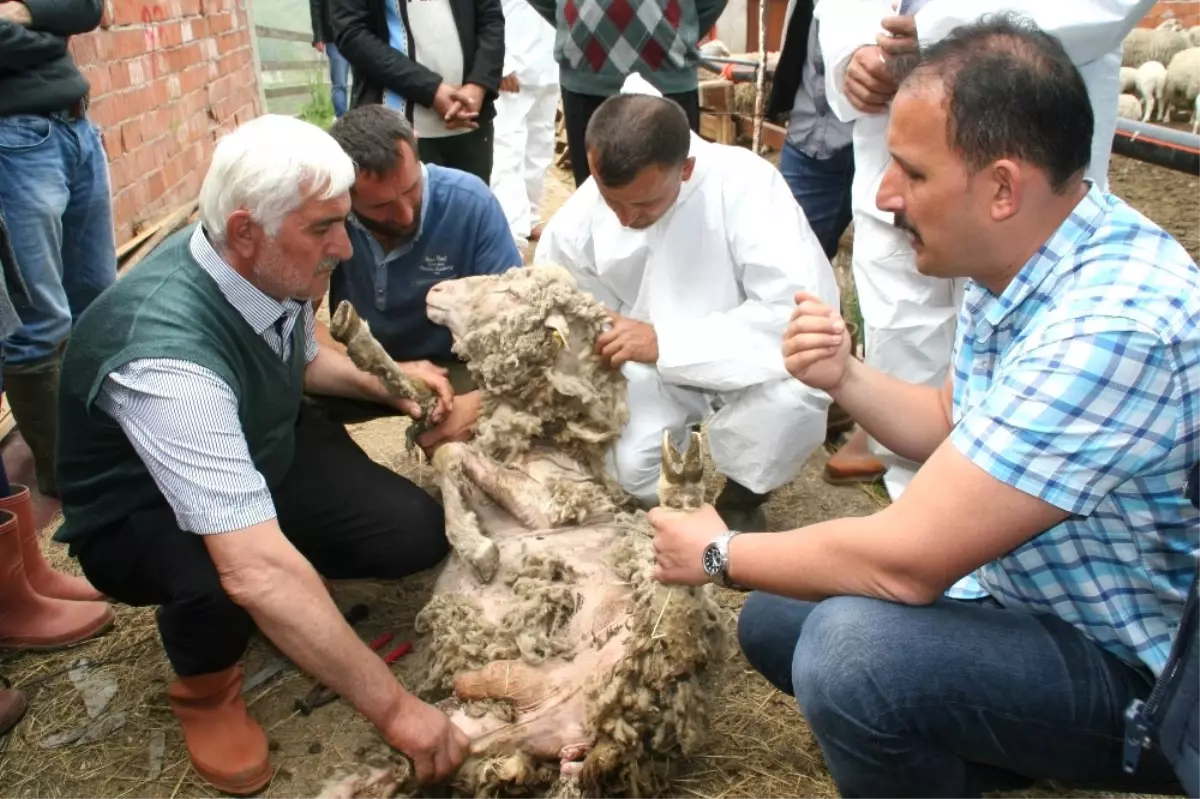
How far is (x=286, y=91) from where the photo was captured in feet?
34.7

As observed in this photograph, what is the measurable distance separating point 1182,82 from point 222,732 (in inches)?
373

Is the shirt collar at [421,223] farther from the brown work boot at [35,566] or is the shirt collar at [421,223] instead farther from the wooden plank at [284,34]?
the wooden plank at [284,34]

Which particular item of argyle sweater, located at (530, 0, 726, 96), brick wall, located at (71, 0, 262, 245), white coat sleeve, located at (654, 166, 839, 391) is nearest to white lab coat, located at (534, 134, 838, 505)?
white coat sleeve, located at (654, 166, 839, 391)

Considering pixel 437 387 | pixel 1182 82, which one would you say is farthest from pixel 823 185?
pixel 1182 82

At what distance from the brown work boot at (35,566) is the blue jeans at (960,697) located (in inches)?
97.2

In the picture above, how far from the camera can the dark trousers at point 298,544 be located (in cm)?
241

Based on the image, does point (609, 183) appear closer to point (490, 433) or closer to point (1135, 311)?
point (490, 433)

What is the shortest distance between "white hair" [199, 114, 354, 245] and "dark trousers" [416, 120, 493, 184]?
2.68 m

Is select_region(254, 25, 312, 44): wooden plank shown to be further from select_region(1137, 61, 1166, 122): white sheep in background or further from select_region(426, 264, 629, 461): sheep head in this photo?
select_region(1137, 61, 1166, 122): white sheep in background

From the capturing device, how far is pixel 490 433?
2.92 metres

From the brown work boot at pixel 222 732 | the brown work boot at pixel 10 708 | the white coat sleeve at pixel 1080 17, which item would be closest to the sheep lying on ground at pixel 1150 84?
the white coat sleeve at pixel 1080 17

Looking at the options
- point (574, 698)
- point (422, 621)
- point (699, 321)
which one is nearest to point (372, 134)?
point (699, 321)

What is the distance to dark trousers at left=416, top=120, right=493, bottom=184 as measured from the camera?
495cm

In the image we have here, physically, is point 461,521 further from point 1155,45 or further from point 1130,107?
point 1155,45
